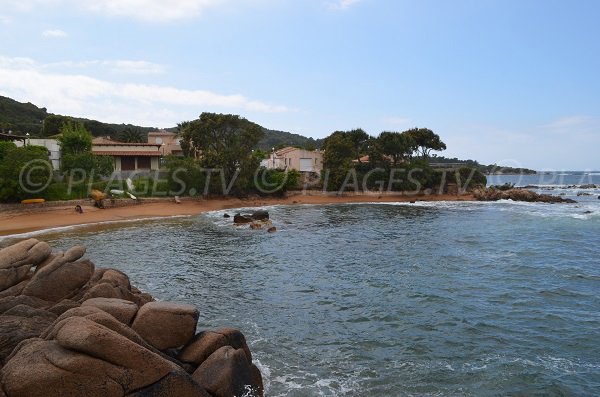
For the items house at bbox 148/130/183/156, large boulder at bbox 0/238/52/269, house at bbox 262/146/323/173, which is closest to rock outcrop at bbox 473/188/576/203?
house at bbox 262/146/323/173

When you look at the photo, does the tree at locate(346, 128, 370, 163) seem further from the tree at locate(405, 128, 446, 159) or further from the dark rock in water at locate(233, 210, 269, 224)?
the dark rock in water at locate(233, 210, 269, 224)

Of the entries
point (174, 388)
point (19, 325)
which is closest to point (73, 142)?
point (19, 325)

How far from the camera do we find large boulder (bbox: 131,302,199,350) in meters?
11.4

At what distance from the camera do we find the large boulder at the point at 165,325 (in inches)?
448

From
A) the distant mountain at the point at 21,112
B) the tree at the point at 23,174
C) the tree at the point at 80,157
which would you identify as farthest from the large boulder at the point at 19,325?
the distant mountain at the point at 21,112

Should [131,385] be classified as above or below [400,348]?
above

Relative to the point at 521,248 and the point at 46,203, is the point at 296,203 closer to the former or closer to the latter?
the point at 46,203

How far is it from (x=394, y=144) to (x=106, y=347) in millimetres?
81749

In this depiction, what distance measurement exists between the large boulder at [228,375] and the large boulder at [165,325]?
976 mm

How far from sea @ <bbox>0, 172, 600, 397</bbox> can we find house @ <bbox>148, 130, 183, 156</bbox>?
148 feet

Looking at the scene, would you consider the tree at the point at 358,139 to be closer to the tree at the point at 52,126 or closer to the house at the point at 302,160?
the house at the point at 302,160

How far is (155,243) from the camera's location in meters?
35.7

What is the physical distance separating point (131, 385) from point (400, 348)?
363 inches

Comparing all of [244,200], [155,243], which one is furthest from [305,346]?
[244,200]
